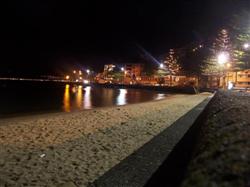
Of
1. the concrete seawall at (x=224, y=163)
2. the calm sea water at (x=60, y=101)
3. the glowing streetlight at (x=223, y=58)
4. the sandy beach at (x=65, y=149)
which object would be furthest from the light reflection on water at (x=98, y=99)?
the concrete seawall at (x=224, y=163)

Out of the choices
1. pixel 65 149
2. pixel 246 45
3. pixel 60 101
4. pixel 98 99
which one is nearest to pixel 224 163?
pixel 65 149

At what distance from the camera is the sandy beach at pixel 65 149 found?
7.75 metres

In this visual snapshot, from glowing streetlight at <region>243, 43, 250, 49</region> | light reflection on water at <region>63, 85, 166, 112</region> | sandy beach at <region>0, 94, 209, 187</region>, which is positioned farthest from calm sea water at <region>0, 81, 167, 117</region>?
glowing streetlight at <region>243, 43, 250, 49</region>

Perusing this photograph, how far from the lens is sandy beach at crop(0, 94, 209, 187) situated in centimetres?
775

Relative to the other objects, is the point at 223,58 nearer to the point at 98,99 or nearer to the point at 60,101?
the point at 98,99

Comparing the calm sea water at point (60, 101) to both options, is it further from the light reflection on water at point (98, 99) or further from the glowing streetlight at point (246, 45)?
the glowing streetlight at point (246, 45)

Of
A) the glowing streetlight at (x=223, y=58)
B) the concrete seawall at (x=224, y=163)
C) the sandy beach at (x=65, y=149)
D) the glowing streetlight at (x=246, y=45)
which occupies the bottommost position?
the sandy beach at (x=65, y=149)

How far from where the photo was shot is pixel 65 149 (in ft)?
34.4

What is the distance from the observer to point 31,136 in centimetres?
1294

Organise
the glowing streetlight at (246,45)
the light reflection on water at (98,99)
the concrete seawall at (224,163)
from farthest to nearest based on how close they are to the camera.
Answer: the light reflection on water at (98,99) → the glowing streetlight at (246,45) → the concrete seawall at (224,163)

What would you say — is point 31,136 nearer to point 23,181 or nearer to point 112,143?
point 112,143

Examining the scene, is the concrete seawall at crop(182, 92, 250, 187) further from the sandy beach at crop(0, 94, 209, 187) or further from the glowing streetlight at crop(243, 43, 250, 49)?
the glowing streetlight at crop(243, 43, 250, 49)

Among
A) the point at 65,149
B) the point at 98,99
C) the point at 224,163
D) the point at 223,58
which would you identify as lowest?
the point at 98,99

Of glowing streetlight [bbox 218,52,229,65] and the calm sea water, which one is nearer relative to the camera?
the calm sea water
